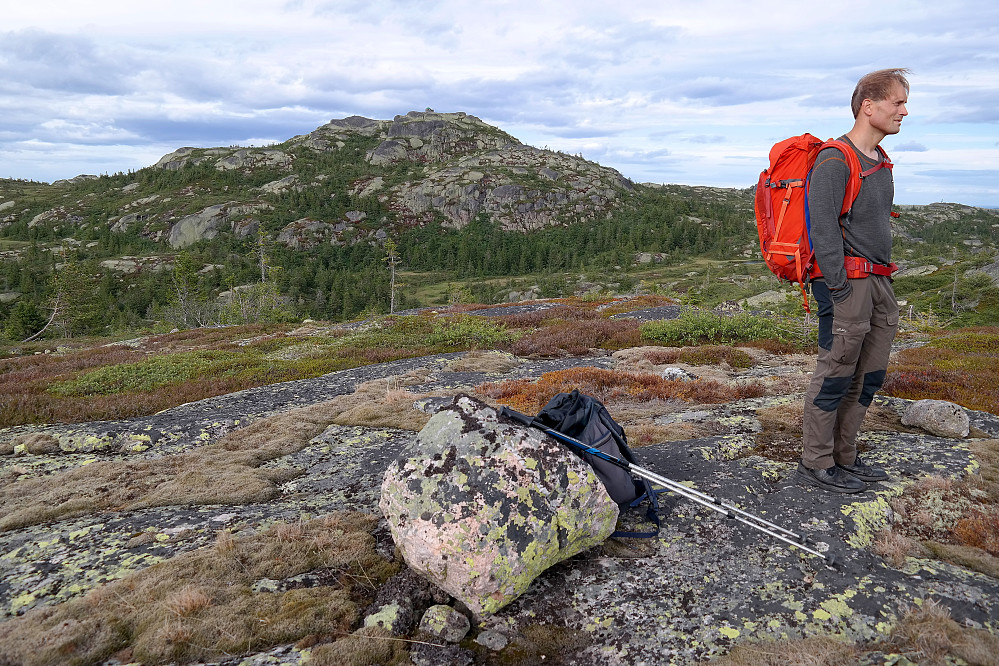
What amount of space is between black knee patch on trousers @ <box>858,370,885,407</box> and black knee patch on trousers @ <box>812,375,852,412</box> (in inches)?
3.4

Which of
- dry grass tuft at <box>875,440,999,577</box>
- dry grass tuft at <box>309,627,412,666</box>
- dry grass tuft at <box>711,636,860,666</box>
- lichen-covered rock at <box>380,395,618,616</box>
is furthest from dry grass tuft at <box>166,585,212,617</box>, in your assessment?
dry grass tuft at <box>875,440,999,577</box>

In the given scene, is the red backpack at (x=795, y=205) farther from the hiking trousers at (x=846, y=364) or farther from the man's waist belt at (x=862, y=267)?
the hiking trousers at (x=846, y=364)

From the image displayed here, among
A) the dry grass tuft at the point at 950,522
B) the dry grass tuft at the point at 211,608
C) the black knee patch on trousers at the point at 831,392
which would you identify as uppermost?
the black knee patch on trousers at the point at 831,392

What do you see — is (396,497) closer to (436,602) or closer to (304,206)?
(436,602)

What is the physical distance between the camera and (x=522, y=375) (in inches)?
619

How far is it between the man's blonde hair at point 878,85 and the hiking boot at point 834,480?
430cm

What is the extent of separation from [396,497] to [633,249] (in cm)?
15622

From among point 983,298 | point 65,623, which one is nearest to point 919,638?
point 65,623

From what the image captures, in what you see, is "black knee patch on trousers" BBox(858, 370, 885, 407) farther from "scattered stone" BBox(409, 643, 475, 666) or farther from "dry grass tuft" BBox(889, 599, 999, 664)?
"scattered stone" BBox(409, 643, 475, 666)

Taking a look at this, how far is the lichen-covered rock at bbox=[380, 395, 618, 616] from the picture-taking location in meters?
4.44

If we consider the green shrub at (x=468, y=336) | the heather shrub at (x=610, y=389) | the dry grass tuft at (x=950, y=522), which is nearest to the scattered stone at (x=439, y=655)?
the dry grass tuft at (x=950, y=522)

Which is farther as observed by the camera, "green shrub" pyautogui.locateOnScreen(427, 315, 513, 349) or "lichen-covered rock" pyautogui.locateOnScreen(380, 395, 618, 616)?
"green shrub" pyautogui.locateOnScreen(427, 315, 513, 349)

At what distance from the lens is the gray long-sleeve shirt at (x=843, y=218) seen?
16.9ft

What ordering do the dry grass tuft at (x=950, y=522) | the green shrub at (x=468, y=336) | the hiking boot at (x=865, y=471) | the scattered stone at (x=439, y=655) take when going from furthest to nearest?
the green shrub at (x=468, y=336) → the hiking boot at (x=865, y=471) → the dry grass tuft at (x=950, y=522) → the scattered stone at (x=439, y=655)
